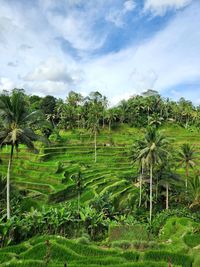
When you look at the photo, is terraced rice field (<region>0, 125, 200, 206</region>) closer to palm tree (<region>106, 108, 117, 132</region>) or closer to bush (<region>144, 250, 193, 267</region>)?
palm tree (<region>106, 108, 117, 132</region>)

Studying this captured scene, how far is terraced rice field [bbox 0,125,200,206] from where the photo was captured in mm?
38031

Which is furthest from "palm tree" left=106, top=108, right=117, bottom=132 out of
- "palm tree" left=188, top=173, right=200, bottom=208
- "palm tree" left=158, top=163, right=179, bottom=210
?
"palm tree" left=188, top=173, right=200, bottom=208

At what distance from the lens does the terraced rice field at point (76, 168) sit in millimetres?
38031

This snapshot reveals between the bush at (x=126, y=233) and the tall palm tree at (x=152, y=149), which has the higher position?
the tall palm tree at (x=152, y=149)

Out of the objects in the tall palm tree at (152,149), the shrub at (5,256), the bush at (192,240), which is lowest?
the bush at (192,240)

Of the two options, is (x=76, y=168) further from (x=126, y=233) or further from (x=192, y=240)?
(x=192, y=240)

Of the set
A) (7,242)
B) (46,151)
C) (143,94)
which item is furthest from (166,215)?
(143,94)

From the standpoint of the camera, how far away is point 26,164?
45.9 m

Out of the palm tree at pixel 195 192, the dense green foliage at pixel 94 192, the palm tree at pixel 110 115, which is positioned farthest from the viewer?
the palm tree at pixel 110 115

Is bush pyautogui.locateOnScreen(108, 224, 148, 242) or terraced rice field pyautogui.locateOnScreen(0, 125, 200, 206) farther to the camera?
terraced rice field pyautogui.locateOnScreen(0, 125, 200, 206)

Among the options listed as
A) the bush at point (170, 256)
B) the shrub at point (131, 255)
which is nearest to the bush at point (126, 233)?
the shrub at point (131, 255)

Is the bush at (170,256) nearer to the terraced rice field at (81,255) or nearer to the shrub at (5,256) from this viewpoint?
the terraced rice field at (81,255)

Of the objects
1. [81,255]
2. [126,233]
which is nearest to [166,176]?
[126,233]

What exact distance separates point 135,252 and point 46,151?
40.4 meters
